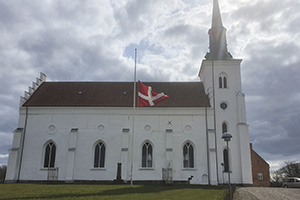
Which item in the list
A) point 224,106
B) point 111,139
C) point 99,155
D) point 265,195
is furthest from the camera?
point 224,106

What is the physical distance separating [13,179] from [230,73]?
30.6 m

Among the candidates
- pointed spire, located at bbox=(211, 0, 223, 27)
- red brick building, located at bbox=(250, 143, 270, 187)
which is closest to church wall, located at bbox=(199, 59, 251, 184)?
pointed spire, located at bbox=(211, 0, 223, 27)

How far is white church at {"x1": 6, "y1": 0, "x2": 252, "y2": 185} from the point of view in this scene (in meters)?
32.5

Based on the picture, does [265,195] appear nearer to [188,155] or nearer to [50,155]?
[188,155]

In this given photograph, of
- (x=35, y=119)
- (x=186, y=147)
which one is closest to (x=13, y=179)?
(x=35, y=119)

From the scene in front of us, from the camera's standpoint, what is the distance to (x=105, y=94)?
122 feet

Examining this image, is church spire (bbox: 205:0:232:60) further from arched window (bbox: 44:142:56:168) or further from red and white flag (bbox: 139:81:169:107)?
arched window (bbox: 44:142:56:168)

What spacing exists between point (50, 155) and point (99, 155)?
618cm

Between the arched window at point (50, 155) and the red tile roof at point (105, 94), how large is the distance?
213 inches

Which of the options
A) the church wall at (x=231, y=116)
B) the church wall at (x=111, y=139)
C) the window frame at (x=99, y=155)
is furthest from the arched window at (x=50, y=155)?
the church wall at (x=231, y=116)

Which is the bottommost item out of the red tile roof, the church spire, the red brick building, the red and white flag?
the red brick building

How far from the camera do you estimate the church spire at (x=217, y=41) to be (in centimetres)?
3794

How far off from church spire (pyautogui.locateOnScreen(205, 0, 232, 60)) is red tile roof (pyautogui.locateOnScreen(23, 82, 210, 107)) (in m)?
4.51

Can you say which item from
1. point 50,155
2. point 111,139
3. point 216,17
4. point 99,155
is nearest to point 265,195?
point 111,139
